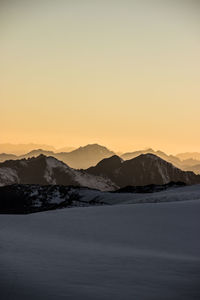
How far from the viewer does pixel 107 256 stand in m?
16.6

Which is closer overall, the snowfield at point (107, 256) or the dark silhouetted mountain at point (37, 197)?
the snowfield at point (107, 256)

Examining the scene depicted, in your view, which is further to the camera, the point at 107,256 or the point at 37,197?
the point at 37,197

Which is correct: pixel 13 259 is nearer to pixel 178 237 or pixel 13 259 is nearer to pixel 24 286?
pixel 24 286

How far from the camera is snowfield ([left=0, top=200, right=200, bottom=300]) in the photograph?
10758mm

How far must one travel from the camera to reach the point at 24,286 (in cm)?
1075

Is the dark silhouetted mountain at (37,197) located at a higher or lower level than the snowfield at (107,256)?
higher

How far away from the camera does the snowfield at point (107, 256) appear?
35.3 feet

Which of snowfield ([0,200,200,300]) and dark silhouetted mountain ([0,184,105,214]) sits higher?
dark silhouetted mountain ([0,184,105,214])

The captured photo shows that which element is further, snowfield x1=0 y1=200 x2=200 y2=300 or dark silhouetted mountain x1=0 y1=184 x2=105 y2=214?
dark silhouetted mountain x1=0 y1=184 x2=105 y2=214

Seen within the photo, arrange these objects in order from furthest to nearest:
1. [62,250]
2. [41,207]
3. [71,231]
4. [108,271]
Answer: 1. [41,207]
2. [71,231]
3. [62,250]
4. [108,271]

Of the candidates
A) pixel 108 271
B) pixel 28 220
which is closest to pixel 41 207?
pixel 28 220

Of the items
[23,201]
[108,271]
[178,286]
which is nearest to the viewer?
[178,286]

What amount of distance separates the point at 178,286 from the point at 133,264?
326 cm

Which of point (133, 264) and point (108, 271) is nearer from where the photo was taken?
point (108, 271)
